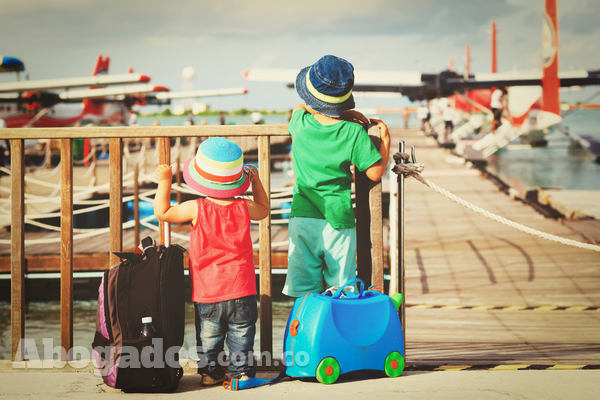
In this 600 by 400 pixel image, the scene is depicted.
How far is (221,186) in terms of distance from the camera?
2076mm

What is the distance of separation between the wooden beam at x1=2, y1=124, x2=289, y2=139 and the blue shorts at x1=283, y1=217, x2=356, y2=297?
0.43m

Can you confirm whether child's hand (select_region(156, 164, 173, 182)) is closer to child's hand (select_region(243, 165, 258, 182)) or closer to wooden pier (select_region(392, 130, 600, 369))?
child's hand (select_region(243, 165, 258, 182))

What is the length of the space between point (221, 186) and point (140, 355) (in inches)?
28.8

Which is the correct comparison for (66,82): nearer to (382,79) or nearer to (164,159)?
(382,79)

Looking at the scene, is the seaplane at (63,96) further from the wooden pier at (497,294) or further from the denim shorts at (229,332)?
the denim shorts at (229,332)

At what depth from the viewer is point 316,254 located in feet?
7.43

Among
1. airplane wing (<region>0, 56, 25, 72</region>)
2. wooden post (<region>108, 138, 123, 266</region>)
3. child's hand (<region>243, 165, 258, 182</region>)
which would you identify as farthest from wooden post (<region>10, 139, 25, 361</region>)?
airplane wing (<region>0, 56, 25, 72</region>)

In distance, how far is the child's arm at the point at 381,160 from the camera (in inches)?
87.1

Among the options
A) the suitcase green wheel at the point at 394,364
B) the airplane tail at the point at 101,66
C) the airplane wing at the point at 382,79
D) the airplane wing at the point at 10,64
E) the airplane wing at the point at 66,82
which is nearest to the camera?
the suitcase green wheel at the point at 394,364

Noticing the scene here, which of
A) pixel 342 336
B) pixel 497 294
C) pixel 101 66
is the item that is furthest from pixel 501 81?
pixel 101 66

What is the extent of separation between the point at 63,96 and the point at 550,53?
23994mm

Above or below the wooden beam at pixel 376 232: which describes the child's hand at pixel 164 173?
above

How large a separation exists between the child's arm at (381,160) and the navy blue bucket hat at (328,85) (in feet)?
0.62

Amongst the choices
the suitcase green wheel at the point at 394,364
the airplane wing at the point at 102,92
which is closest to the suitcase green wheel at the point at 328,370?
the suitcase green wheel at the point at 394,364
